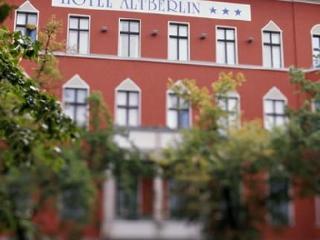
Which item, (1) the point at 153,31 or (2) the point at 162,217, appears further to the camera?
(1) the point at 153,31

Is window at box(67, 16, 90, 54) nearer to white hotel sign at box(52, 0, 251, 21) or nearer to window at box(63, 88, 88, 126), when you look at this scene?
white hotel sign at box(52, 0, 251, 21)

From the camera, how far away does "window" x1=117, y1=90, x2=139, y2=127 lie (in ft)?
38.7

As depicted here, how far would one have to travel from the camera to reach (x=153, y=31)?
19953 millimetres

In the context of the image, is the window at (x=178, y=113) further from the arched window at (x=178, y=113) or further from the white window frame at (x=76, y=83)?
the white window frame at (x=76, y=83)

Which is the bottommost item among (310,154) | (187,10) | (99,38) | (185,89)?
(310,154)

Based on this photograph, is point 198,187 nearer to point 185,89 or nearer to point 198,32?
point 185,89

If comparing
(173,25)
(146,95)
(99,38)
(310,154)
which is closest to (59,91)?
(146,95)

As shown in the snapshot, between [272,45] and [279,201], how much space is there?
13.8 meters

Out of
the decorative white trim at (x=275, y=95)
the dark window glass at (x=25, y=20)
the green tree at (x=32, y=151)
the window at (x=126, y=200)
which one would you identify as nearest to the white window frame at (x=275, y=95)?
the decorative white trim at (x=275, y=95)

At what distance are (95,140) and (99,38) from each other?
11817 mm

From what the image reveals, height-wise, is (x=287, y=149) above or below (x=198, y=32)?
below

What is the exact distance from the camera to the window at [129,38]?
1955 centimetres

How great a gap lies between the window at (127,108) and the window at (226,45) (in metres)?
4.56

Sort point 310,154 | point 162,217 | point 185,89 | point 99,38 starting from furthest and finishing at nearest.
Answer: point 99,38, point 185,89, point 310,154, point 162,217
